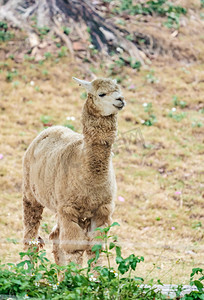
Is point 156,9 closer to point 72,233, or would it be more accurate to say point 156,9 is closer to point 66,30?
point 66,30

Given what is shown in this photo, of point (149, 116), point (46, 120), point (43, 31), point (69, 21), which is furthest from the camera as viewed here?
point (69, 21)

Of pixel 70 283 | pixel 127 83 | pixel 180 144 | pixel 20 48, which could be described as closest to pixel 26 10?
pixel 20 48

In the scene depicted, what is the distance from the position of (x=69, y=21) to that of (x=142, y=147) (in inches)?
256

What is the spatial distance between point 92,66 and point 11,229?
26.0ft

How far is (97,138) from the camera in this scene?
4211 mm

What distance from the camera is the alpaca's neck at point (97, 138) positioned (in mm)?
4184

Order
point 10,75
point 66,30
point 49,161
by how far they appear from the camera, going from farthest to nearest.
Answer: point 66,30 → point 10,75 → point 49,161

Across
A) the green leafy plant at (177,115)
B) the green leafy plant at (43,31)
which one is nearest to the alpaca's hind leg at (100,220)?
the green leafy plant at (177,115)

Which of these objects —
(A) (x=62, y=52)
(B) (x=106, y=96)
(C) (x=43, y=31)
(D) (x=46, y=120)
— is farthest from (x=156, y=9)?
(B) (x=106, y=96)

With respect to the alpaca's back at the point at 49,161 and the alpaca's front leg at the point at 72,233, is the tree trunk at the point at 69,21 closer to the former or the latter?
the alpaca's back at the point at 49,161

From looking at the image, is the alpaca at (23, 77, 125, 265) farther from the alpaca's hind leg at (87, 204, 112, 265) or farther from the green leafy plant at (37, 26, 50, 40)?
the green leafy plant at (37, 26, 50, 40)

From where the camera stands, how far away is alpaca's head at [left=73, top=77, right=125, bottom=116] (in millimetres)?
4078

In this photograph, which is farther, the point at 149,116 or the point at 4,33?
the point at 4,33

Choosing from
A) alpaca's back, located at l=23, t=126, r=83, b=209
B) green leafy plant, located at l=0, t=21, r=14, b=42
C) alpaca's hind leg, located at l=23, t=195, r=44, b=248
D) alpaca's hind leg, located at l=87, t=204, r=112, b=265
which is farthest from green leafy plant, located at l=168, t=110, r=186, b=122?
alpaca's hind leg, located at l=87, t=204, r=112, b=265
